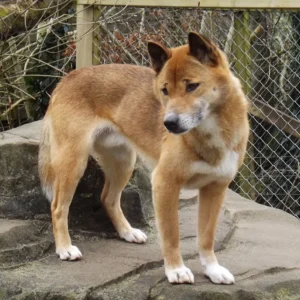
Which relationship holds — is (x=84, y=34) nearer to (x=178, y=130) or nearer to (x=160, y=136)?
(x=160, y=136)

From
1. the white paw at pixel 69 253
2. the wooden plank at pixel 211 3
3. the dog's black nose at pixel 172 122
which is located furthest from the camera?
the wooden plank at pixel 211 3

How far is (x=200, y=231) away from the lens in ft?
12.9

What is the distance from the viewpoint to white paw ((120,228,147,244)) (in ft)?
14.9

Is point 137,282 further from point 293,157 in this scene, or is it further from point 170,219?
point 293,157

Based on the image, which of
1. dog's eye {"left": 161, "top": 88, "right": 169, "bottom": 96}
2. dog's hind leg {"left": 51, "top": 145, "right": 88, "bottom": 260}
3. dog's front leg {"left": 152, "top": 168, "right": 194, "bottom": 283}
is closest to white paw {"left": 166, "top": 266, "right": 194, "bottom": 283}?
dog's front leg {"left": 152, "top": 168, "right": 194, "bottom": 283}

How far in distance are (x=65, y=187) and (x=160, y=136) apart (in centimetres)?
67

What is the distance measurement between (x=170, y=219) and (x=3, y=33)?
318 cm

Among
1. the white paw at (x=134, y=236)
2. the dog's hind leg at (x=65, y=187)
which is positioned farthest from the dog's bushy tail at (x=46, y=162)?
the white paw at (x=134, y=236)

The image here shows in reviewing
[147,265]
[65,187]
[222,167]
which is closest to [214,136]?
A: [222,167]

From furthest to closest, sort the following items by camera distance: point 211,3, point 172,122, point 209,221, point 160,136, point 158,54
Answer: point 211,3 < point 160,136 < point 209,221 < point 158,54 < point 172,122

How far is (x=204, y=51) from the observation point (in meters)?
3.58

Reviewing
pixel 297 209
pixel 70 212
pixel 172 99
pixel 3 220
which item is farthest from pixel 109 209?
pixel 297 209

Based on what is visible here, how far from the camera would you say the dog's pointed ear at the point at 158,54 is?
144 inches

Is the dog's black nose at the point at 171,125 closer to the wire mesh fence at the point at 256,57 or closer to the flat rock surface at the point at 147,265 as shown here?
the flat rock surface at the point at 147,265
